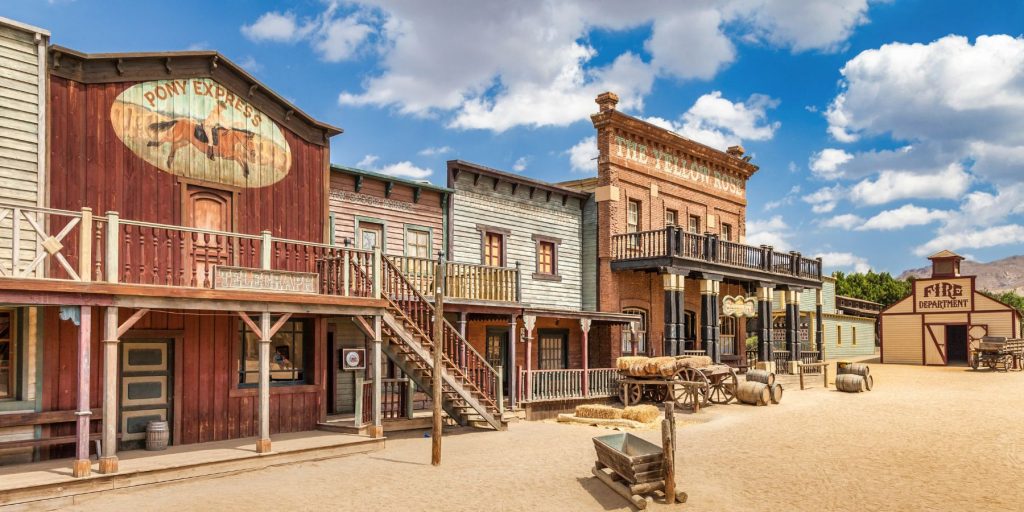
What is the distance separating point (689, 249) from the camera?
26734mm

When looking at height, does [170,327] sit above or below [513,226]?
below

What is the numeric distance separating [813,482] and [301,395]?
388 inches

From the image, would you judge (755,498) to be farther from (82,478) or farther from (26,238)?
(26,238)

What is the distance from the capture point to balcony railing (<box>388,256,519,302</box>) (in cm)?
1900

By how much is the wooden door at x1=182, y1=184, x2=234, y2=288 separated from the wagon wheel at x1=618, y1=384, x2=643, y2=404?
12.0m

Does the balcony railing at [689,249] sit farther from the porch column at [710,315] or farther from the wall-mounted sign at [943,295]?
the wall-mounted sign at [943,295]

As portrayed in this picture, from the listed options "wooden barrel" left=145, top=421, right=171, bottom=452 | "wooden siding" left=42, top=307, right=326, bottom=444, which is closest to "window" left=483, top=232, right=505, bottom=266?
"wooden siding" left=42, top=307, right=326, bottom=444

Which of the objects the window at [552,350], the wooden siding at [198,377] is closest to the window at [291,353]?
the wooden siding at [198,377]

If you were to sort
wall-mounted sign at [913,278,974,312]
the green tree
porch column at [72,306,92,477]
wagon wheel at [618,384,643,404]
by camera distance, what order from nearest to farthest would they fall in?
porch column at [72,306,92,477]
wagon wheel at [618,384,643,404]
wall-mounted sign at [913,278,974,312]
the green tree

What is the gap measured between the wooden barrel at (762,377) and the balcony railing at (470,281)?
9111 mm

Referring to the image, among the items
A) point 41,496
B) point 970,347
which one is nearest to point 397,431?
point 41,496

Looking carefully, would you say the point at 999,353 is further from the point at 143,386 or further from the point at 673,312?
the point at 143,386

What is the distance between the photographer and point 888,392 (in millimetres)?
26703

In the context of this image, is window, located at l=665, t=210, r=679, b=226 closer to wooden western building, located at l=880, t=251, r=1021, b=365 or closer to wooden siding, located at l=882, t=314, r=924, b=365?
wooden western building, located at l=880, t=251, r=1021, b=365
